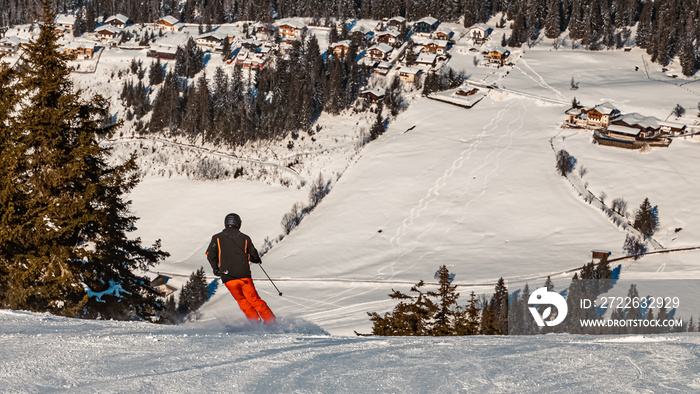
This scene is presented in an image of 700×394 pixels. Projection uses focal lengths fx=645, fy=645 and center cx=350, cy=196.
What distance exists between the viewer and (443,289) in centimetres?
1877

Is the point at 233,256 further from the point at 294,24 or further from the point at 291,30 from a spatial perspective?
the point at 294,24

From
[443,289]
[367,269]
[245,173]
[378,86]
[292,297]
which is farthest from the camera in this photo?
[378,86]

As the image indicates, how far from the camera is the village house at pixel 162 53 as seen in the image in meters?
90.0

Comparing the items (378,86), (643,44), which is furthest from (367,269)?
(643,44)

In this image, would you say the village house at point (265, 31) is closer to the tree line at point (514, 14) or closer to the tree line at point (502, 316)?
the tree line at point (514, 14)

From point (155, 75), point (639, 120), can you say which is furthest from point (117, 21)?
point (639, 120)

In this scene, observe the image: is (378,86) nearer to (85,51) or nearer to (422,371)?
(85,51)

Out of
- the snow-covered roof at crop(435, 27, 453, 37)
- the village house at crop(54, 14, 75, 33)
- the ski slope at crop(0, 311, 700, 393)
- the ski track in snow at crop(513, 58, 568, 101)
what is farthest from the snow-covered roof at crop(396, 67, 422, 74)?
the ski slope at crop(0, 311, 700, 393)

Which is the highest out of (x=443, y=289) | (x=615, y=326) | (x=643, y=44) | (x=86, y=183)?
(x=643, y=44)

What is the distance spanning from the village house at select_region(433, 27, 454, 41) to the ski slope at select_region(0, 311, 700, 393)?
8486cm

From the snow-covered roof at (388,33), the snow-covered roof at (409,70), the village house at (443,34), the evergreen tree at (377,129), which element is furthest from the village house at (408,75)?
the village house at (443,34)

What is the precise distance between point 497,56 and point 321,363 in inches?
3109

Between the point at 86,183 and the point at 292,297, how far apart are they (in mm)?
20420

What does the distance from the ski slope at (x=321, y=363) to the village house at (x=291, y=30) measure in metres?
90.6
